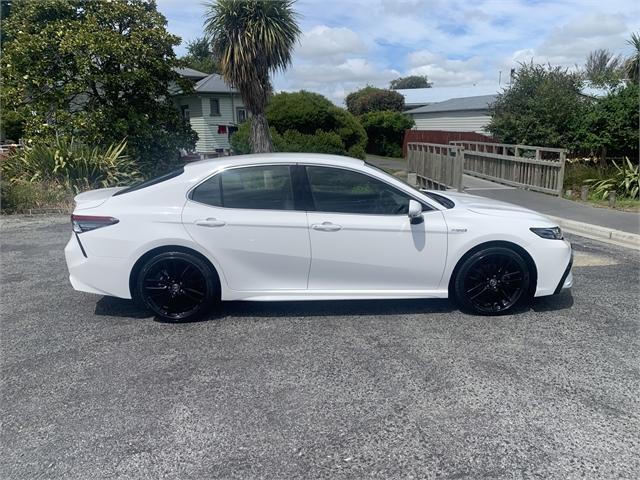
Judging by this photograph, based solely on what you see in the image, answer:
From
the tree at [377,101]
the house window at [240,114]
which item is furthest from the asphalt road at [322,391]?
the tree at [377,101]

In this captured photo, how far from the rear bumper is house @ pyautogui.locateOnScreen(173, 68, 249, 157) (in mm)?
26250

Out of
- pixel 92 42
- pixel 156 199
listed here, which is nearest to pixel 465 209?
pixel 156 199

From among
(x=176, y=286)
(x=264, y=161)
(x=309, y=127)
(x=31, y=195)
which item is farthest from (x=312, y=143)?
(x=176, y=286)

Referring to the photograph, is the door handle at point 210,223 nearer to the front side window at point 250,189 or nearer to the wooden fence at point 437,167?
the front side window at point 250,189

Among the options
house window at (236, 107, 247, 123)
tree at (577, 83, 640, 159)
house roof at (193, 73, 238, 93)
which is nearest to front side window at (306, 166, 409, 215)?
tree at (577, 83, 640, 159)

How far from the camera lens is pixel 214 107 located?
31.0 metres

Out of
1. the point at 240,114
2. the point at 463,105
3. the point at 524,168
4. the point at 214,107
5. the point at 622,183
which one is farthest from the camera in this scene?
the point at 463,105

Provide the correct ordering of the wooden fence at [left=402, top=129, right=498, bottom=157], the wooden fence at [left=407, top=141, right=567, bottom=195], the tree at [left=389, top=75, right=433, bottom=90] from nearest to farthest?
the wooden fence at [left=407, top=141, right=567, bottom=195] < the wooden fence at [left=402, top=129, right=498, bottom=157] < the tree at [left=389, top=75, right=433, bottom=90]

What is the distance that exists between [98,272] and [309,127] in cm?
1277

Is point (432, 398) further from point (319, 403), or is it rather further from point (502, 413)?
point (319, 403)

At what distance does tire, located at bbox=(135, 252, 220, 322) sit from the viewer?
14.9 feet

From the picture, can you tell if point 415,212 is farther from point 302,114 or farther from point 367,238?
point 302,114

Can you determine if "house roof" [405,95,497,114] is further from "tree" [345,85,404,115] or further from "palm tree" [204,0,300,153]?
"palm tree" [204,0,300,153]

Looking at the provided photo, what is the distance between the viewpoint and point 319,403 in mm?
3340
